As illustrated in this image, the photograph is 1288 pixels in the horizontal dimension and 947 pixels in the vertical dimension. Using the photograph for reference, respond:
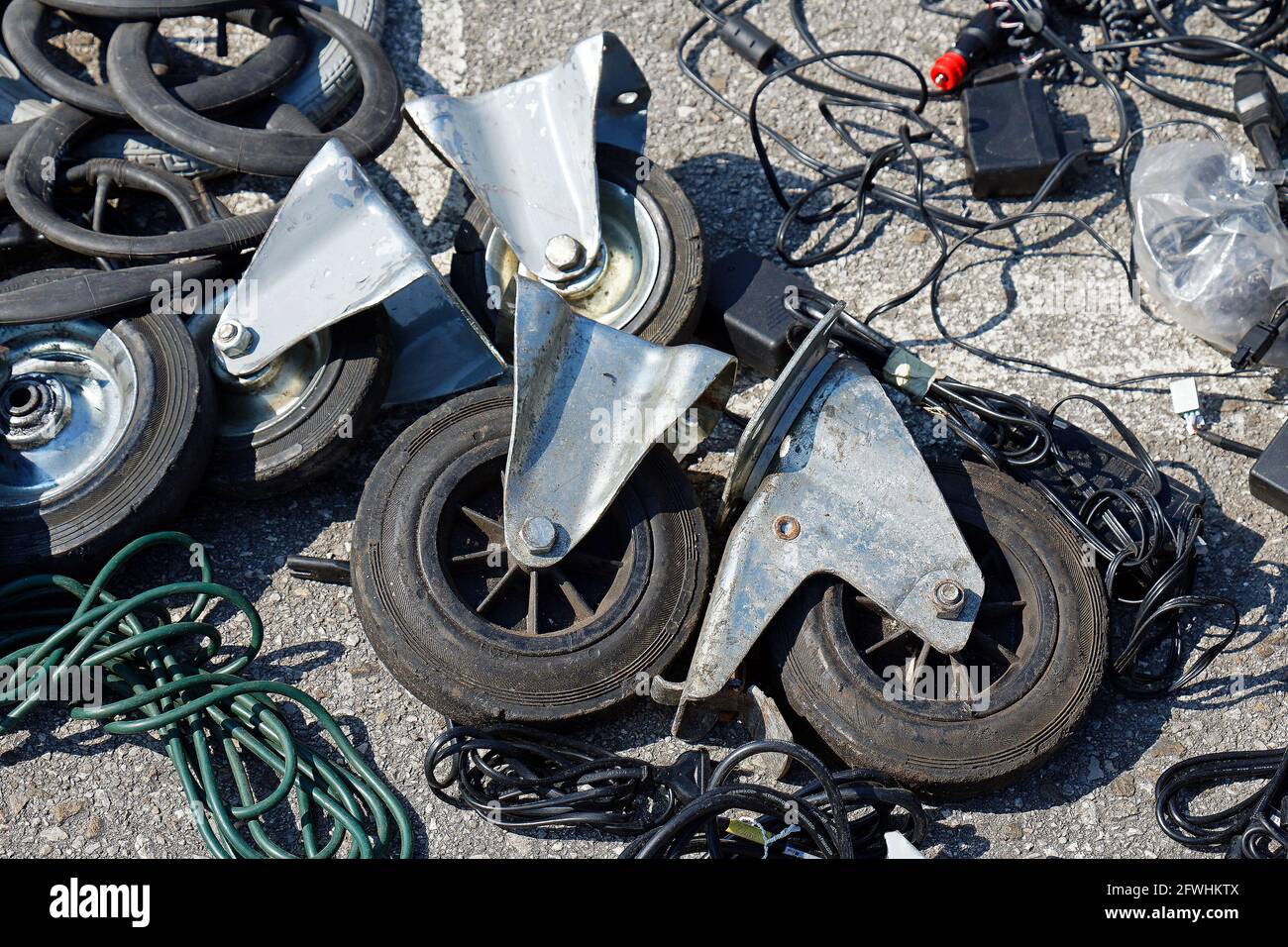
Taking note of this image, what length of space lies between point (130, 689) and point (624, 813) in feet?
4.36

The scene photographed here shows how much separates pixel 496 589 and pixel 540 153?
1.36m

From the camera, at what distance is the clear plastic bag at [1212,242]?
383 cm

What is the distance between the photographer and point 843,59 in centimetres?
456

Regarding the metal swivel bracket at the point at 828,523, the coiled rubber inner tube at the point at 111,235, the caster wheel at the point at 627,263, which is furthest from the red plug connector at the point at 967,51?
the coiled rubber inner tube at the point at 111,235

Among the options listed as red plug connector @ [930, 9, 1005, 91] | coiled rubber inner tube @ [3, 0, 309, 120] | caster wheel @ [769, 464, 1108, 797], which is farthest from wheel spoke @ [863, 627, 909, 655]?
coiled rubber inner tube @ [3, 0, 309, 120]

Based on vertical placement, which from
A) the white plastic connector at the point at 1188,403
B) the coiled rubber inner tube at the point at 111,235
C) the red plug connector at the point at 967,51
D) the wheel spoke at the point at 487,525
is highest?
the red plug connector at the point at 967,51

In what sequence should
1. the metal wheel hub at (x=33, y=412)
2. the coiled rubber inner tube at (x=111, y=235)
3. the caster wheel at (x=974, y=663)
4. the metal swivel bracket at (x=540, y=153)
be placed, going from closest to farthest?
the caster wheel at (x=974, y=663) → the metal wheel hub at (x=33, y=412) → the coiled rubber inner tube at (x=111, y=235) → the metal swivel bracket at (x=540, y=153)

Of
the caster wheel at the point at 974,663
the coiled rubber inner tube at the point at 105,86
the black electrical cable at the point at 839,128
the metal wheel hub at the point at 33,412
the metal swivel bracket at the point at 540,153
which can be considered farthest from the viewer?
the black electrical cable at the point at 839,128

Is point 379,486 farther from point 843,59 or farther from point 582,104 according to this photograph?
point 843,59

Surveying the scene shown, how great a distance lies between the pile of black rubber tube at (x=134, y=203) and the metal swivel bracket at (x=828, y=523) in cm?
132

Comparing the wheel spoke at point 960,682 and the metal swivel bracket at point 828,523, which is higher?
the metal swivel bracket at point 828,523

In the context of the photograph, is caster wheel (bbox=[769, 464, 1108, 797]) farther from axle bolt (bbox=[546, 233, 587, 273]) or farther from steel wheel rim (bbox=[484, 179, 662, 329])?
axle bolt (bbox=[546, 233, 587, 273])

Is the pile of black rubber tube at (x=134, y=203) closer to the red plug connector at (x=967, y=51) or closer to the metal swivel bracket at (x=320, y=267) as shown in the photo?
the metal swivel bracket at (x=320, y=267)

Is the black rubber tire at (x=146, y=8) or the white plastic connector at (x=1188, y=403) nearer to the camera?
the white plastic connector at (x=1188, y=403)
